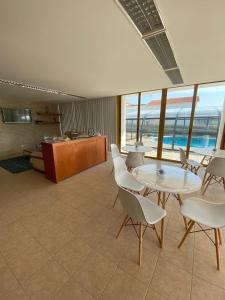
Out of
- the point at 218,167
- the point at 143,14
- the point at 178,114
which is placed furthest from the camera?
the point at 178,114

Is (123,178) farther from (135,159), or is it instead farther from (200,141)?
(200,141)

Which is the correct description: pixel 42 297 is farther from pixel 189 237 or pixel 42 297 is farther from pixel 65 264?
pixel 189 237

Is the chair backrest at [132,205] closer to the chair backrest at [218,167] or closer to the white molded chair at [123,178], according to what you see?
the white molded chair at [123,178]

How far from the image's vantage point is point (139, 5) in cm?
113

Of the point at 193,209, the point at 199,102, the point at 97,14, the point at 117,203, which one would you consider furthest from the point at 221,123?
the point at 97,14

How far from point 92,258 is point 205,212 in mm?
1294

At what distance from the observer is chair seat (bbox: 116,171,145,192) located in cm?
188

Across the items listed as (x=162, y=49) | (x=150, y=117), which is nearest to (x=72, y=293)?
(x=162, y=49)

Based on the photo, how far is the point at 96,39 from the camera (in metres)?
1.64

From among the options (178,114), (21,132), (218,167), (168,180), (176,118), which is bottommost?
(218,167)

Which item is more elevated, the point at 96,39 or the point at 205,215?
the point at 96,39

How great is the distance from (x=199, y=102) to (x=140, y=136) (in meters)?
2.12

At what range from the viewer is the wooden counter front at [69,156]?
2939 millimetres

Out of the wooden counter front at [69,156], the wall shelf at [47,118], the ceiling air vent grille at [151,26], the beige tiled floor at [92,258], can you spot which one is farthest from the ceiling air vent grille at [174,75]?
the wall shelf at [47,118]
